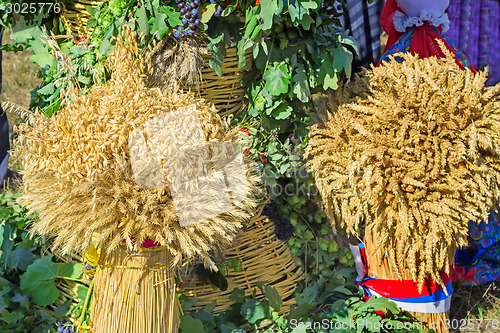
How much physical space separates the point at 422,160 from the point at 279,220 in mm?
809

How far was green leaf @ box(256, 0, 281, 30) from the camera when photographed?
4.52 ft

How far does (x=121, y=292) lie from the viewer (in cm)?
112

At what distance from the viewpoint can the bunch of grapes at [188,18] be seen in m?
1.39

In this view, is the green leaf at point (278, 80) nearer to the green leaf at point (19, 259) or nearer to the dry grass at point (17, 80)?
the green leaf at point (19, 259)

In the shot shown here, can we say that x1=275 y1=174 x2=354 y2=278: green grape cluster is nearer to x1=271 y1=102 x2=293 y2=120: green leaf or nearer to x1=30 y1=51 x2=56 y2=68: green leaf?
x1=271 y1=102 x2=293 y2=120: green leaf

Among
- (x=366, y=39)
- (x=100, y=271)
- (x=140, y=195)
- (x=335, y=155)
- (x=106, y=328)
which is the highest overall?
(x=366, y=39)

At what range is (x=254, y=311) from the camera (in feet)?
5.61

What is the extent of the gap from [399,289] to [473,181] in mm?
479

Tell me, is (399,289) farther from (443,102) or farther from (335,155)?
(443,102)

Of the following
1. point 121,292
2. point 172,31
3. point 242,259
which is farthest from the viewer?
point 242,259

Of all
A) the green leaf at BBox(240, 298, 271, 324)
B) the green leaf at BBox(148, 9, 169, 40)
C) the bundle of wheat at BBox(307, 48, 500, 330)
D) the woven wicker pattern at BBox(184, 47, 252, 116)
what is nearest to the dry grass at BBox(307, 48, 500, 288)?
the bundle of wheat at BBox(307, 48, 500, 330)

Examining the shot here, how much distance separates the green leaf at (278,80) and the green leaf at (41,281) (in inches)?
39.8

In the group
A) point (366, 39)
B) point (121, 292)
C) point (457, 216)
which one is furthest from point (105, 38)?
point (366, 39)

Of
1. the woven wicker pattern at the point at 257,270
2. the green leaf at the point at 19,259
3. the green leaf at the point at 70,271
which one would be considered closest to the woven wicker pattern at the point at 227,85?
the woven wicker pattern at the point at 257,270
